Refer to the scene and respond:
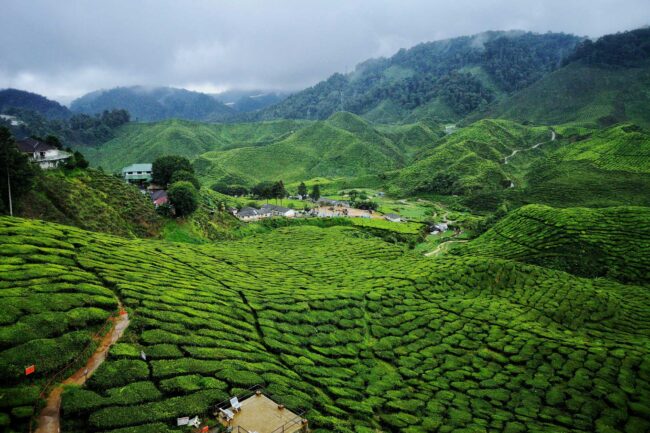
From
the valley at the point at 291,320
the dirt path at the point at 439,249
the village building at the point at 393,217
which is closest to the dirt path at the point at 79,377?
the valley at the point at 291,320

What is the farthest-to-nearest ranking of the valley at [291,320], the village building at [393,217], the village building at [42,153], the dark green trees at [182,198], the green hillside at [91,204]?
the village building at [393,217] < the dark green trees at [182,198] < the village building at [42,153] < the green hillside at [91,204] < the valley at [291,320]

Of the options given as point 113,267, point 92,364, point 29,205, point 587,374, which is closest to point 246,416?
point 92,364

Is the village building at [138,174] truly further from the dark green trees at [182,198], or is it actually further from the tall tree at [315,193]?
the tall tree at [315,193]

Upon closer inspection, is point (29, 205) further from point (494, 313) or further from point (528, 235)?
point (528, 235)

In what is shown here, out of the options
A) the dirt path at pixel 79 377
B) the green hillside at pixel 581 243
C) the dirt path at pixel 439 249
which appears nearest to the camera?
the dirt path at pixel 79 377

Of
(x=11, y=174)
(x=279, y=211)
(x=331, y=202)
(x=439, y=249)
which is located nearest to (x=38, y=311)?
(x=11, y=174)

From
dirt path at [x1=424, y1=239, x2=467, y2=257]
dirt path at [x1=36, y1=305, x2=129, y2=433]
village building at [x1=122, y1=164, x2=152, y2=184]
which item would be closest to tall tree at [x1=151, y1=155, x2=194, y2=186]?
village building at [x1=122, y1=164, x2=152, y2=184]

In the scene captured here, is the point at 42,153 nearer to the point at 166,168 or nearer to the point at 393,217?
the point at 166,168
